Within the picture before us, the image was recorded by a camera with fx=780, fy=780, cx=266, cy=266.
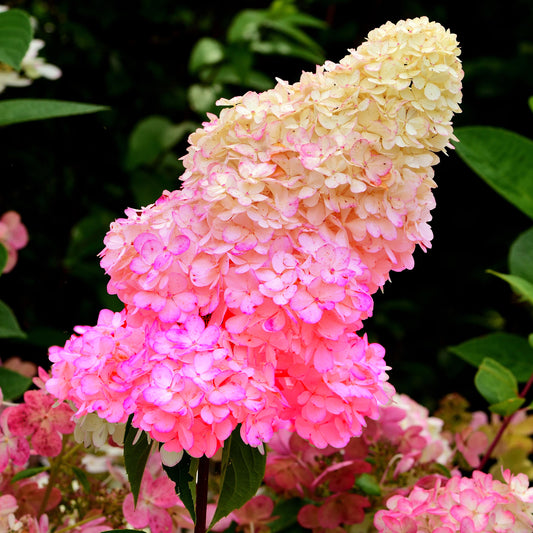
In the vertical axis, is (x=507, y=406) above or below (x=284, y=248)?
below

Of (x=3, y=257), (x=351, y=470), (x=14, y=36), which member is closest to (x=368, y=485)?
(x=351, y=470)

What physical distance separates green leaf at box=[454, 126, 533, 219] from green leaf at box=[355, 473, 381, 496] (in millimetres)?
367

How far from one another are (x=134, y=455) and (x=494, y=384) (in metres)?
0.38

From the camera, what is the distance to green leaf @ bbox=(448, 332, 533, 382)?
2.98 feet

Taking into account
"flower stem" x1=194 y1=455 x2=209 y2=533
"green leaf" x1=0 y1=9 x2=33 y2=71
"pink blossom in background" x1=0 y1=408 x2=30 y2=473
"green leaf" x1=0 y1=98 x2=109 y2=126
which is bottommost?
"pink blossom in background" x1=0 y1=408 x2=30 y2=473

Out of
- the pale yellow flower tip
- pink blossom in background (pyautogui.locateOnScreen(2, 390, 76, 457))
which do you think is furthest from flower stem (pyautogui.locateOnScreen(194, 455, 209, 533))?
the pale yellow flower tip

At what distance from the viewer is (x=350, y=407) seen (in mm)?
499

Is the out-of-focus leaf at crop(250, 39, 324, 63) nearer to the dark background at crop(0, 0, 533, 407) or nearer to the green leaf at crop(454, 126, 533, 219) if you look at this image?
the dark background at crop(0, 0, 533, 407)

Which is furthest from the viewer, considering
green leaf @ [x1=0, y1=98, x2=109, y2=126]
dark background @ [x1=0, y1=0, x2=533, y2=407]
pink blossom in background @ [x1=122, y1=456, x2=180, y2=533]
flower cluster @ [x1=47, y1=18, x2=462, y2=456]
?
dark background @ [x1=0, y1=0, x2=533, y2=407]

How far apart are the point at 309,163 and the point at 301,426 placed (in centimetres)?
17

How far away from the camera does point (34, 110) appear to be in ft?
2.83

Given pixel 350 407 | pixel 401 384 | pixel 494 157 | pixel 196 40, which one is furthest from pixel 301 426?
pixel 196 40

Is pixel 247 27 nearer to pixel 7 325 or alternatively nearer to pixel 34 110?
pixel 34 110

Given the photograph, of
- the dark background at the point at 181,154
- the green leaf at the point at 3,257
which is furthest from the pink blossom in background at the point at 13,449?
the dark background at the point at 181,154
